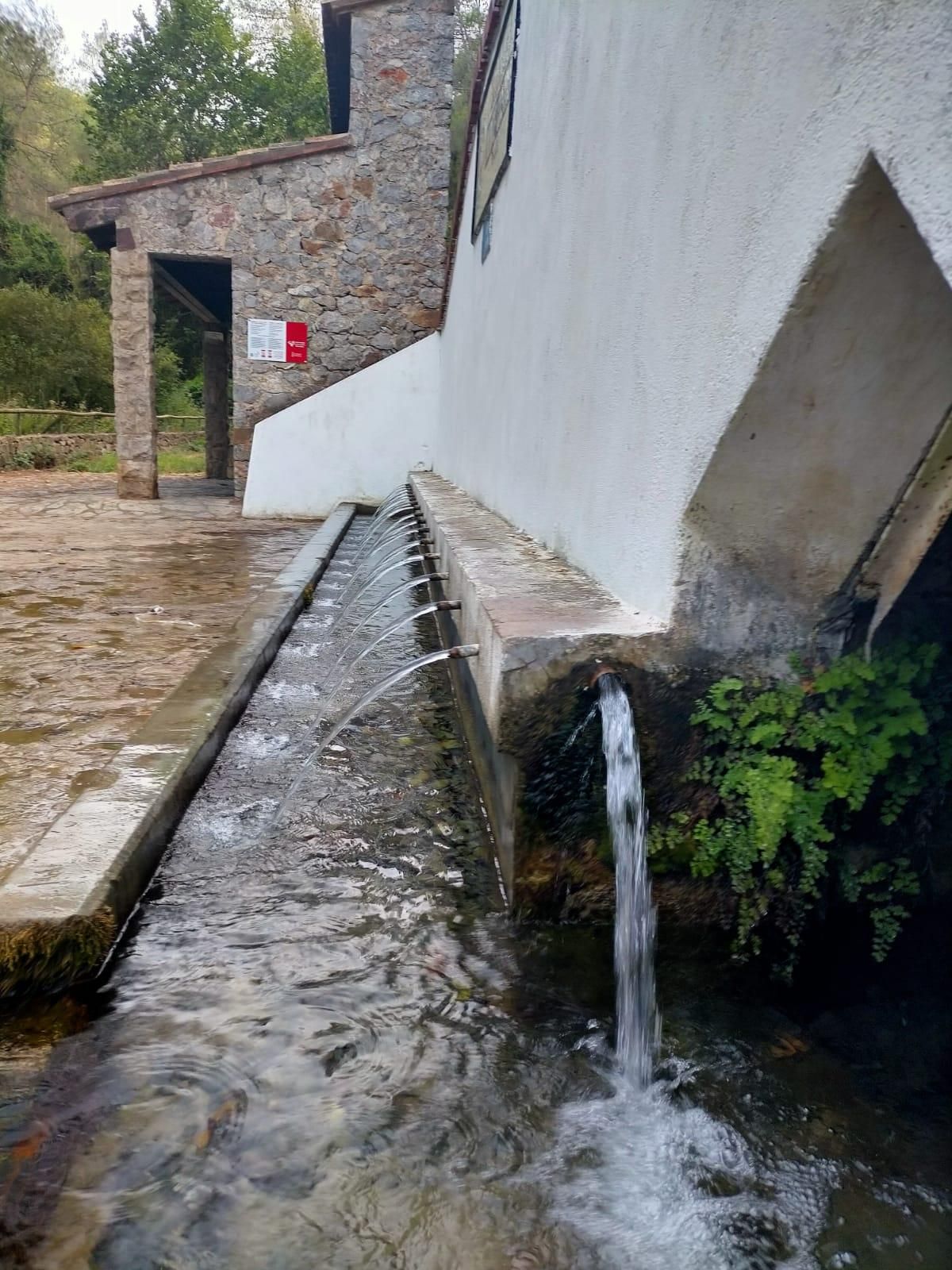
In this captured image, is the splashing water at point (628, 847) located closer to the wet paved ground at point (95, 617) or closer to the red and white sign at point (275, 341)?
the wet paved ground at point (95, 617)

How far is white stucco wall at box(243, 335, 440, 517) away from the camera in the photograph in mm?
10383

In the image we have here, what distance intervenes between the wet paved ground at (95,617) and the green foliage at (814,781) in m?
1.69

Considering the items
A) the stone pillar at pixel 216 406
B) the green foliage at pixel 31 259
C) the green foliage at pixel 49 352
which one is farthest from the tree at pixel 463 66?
the green foliage at pixel 31 259

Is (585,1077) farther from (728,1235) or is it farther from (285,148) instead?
(285,148)

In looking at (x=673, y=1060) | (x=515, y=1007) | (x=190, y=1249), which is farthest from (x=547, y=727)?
(x=190, y=1249)

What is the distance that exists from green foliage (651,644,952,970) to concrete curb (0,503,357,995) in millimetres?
1255

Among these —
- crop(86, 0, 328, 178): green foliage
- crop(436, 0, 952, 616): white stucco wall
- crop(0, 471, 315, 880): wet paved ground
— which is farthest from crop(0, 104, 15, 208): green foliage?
crop(436, 0, 952, 616): white stucco wall

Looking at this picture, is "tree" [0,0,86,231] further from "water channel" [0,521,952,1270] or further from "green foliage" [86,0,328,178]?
"water channel" [0,521,952,1270]

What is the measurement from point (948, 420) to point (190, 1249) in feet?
6.58

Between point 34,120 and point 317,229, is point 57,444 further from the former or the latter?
point 34,120

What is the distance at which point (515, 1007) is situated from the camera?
192 cm

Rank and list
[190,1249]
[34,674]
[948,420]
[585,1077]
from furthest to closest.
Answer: [34,674] < [948,420] < [585,1077] < [190,1249]

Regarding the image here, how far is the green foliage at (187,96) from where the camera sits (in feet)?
76.3

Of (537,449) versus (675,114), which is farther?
(537,449)
